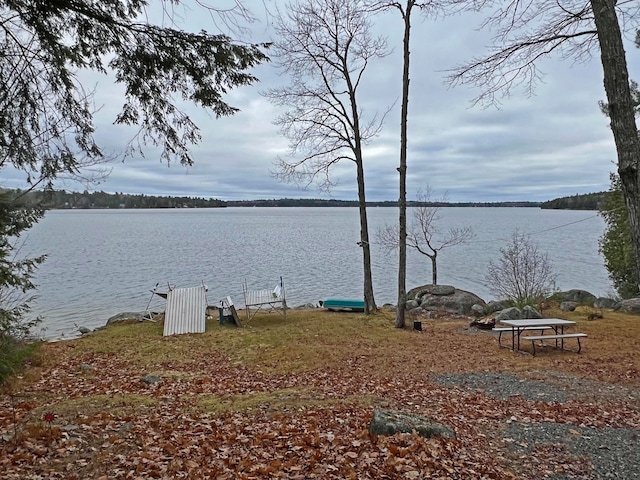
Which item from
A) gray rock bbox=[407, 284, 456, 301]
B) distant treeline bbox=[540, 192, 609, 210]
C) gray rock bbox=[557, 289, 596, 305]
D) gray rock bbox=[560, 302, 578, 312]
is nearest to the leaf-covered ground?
gray rock bbox=[560, 302, 578, 312]

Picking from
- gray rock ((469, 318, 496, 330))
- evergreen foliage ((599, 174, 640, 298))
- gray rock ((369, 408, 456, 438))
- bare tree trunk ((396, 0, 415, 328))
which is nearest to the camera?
gray rock ((369, 408, 456, 438))

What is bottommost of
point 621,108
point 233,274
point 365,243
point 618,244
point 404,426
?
point 233,274

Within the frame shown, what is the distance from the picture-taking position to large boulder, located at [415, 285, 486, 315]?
1508cm

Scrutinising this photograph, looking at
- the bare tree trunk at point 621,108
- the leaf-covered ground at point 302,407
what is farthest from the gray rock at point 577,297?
the bare tree trunk at point 621,108

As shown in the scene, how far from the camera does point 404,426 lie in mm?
4203

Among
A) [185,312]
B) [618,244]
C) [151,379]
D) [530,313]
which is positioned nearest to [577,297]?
[618,244]

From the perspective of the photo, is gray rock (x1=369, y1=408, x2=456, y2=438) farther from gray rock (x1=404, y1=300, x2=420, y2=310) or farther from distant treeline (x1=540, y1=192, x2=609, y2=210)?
distant treeline (x1=540, y1=192, x2=609, y2=210)

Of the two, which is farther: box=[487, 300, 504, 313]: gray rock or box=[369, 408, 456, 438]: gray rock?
box=[487, 300, 504, 313]: gray rock

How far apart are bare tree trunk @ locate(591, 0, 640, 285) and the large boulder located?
11555mm

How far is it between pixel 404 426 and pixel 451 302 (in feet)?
38.7

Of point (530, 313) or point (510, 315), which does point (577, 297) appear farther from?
point (510, 315)

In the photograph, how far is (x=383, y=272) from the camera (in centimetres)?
2995

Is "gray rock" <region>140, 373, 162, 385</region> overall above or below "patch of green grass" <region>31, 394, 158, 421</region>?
below

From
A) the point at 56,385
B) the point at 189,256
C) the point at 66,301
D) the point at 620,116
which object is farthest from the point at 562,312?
the point at 189,256
